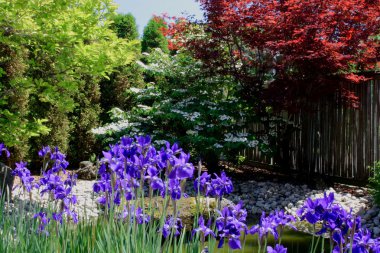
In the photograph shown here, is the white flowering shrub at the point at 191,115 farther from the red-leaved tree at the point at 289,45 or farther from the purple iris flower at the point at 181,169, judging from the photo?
the purple iris flower at the point at 181,169

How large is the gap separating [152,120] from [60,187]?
22.1 ft

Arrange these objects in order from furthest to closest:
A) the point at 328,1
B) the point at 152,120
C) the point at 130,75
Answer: the point at 130,75 < the point at 152,120 < the point at 328,1

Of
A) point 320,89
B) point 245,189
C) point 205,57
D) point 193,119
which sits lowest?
point 245,189

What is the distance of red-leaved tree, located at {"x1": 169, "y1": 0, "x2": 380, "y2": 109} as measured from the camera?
7.05 meters

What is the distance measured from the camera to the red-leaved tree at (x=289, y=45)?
7055 millimetres

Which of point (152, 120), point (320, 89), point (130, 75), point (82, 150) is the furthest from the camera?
point (130, 75)

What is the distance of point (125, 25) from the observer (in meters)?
12.0

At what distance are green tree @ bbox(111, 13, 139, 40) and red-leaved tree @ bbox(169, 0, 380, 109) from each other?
143 inches

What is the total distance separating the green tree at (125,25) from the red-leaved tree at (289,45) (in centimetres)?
363

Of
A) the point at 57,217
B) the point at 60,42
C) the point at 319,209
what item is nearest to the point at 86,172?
the point at 60,42

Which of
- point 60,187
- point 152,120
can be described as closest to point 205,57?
point 152,120

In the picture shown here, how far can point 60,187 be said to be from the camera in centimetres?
223

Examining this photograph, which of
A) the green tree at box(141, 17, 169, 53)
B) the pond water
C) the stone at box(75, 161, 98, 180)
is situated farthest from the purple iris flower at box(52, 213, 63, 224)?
the green tree at box(141, 17, 169, 53)

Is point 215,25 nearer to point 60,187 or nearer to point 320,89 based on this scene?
point 320,89
